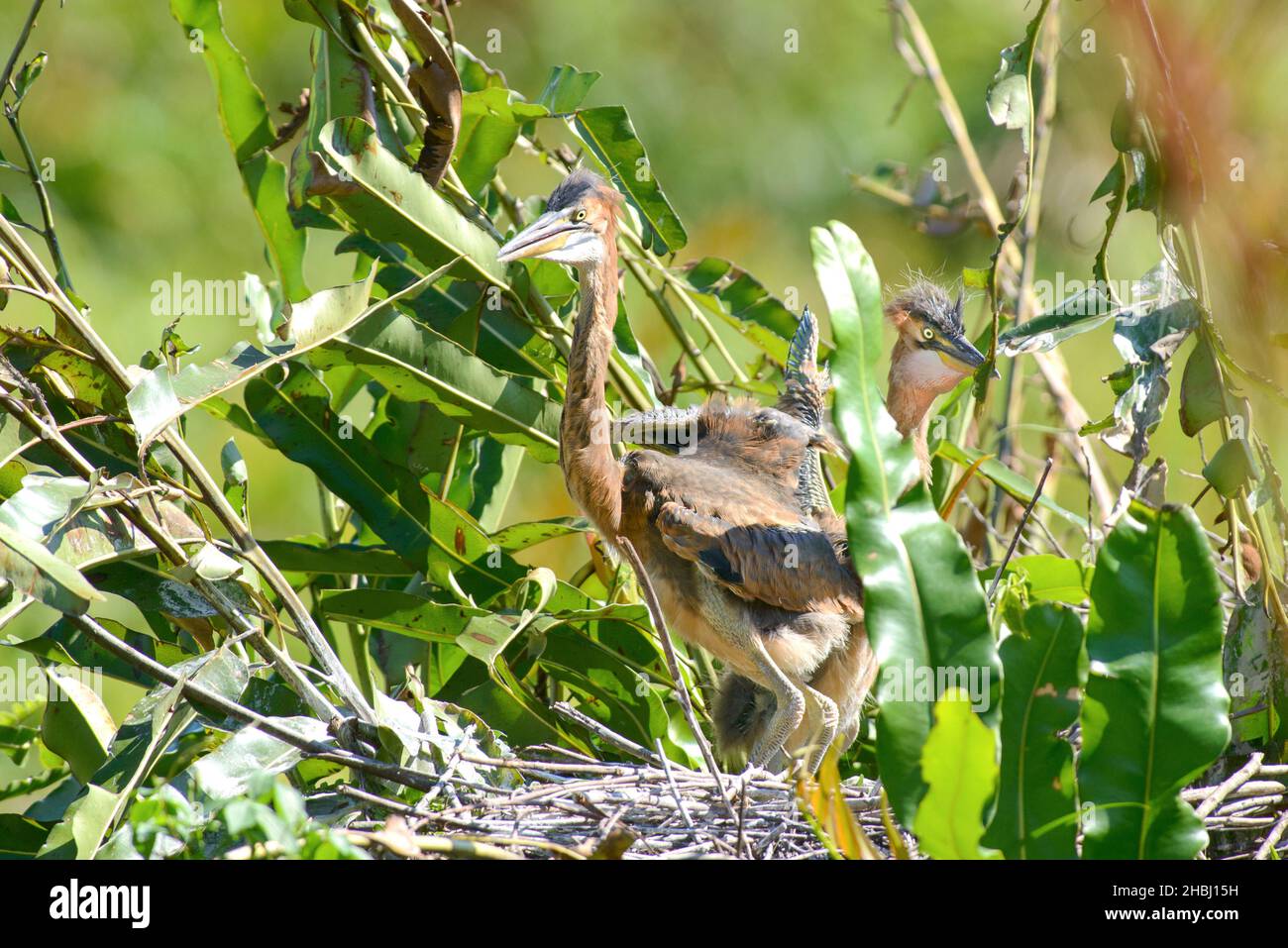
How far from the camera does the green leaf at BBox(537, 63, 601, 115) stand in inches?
84.7

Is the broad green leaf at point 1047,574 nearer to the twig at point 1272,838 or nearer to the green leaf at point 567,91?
the twig at point 1272,838

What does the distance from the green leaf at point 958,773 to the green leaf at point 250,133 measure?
5.21 ft

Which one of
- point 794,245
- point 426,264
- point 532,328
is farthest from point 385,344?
point 794,245

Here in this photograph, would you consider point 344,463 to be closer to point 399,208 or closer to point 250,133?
point 399,208

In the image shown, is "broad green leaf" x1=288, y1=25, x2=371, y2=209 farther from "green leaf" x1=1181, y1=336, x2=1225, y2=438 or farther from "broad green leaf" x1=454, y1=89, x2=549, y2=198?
"green leaf" x1=1181, y1=336, x2=1225, y2=438

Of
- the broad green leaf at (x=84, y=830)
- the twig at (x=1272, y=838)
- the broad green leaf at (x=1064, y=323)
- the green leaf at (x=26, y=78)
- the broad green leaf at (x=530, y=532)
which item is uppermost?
the green leaf at (x=26, y=78)

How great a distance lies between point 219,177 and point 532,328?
131 inches

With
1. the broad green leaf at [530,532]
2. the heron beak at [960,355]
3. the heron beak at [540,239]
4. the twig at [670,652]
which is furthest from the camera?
the heron beak at [960,355]

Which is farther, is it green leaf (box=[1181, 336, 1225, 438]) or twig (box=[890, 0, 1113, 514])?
twig (box=[890, 0, 1113, 514])

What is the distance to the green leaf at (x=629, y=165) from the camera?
2.21m

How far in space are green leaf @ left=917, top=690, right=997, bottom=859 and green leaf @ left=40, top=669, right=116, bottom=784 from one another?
1.25 metres

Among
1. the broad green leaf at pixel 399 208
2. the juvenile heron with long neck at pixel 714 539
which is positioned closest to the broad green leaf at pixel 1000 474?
the juvenile heron with long neck at pixel 714 539

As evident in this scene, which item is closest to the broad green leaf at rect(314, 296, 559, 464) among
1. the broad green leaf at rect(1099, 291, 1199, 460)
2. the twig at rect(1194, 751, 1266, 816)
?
the broad green leaf at rect(1099, 291, 1199, 460)
